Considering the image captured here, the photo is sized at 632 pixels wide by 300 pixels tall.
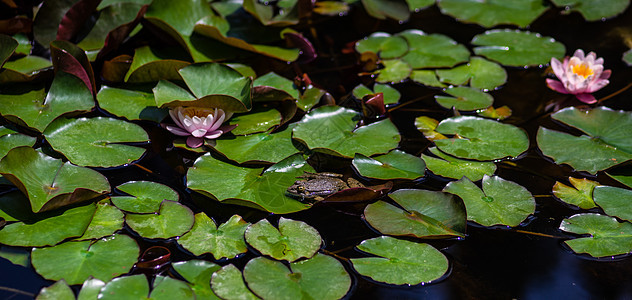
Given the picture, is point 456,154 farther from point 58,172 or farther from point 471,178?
point 58,172

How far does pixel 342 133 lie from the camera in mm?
2814

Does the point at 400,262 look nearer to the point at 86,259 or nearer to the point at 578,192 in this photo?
the point at 578,192

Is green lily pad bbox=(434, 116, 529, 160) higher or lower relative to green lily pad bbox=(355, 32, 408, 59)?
lower

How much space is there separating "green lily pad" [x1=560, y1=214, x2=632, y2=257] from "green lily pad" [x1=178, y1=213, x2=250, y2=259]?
137 cm

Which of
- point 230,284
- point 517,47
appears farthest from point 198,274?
point 517,47

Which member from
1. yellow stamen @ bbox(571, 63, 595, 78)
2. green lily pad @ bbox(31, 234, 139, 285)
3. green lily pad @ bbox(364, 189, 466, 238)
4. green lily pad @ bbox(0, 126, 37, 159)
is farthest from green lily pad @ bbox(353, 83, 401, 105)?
green lily pad @ bbox(0, 126, 37, 159)

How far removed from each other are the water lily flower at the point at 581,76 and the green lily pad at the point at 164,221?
231 centimetres

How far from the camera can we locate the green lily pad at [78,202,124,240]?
2172mm

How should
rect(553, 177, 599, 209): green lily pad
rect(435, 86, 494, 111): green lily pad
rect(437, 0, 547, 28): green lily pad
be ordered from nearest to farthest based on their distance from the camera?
rect(553, 177, 599, 209): green lily pad
rect(435, 86, 494, 111): green lily pad
rect(437, 0, 547, 28): green lily pad

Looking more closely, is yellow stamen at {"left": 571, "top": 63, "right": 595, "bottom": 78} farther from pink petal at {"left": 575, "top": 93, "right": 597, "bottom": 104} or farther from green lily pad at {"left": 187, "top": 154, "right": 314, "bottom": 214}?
green lily pad at {"left": 187, "top": 154, "right": 314, "bottom": 214}

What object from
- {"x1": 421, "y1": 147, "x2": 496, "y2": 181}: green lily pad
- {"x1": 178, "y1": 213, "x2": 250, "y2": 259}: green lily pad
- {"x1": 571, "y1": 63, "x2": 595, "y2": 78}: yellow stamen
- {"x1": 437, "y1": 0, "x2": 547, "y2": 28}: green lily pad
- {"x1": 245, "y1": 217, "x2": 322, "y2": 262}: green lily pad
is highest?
{"x1": 571, "y1": 63, "x2": 595, "y2": 78}: yellow stamen

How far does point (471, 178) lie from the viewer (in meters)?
2.58

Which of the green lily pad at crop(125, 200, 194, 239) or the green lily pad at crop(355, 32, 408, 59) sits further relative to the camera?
the green lily pad at crop(355, 32, 408, 59)

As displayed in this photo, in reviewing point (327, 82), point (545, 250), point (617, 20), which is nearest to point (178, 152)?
point (327, 82)
